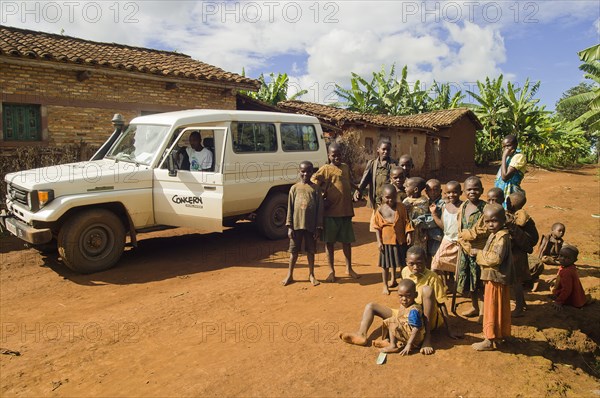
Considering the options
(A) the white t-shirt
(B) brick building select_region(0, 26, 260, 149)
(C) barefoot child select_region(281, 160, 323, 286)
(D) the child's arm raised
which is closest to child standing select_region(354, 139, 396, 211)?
(C) barefoot child select_region(281, 160, 323, 286)

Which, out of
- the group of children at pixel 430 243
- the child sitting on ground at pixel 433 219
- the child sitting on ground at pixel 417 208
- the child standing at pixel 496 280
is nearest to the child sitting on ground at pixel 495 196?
the group of children at pixel 430 243

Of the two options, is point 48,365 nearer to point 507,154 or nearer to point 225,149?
Result: point 225,149

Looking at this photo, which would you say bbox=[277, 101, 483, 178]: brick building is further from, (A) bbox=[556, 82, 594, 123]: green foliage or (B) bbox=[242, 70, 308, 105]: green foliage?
(A) bbox=[556, 82, 594, 123]: green foliage

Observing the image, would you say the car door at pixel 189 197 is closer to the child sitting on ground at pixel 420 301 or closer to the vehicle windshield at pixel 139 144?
the vehicle windshield at pixel 139 144

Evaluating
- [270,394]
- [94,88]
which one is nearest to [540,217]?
[270,394]

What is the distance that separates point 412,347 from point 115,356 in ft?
8.34

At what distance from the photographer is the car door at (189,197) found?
20.6 feet

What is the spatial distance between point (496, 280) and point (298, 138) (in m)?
5.00

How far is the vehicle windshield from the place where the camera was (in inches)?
260

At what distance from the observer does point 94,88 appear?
10.7 meters

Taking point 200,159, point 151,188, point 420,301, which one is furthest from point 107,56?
point 420,301

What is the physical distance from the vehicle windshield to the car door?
30 cm

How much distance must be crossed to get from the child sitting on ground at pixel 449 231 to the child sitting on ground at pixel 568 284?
1.30 m

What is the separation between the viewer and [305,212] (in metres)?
5.40
